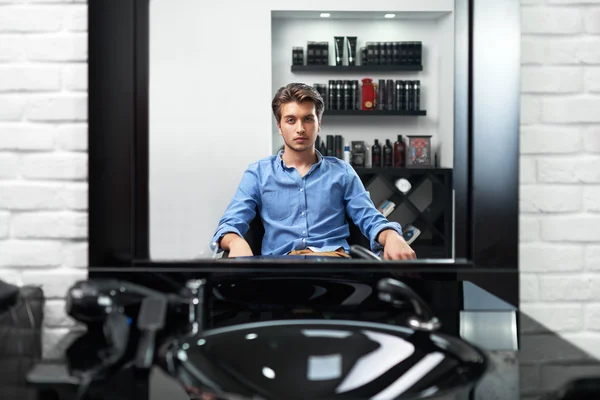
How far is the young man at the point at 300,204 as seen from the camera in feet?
4.05

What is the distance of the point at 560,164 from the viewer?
1.16 m

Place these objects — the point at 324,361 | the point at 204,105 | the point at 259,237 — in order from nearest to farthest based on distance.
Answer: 1. the point at 324,361
2. the point at 259,237
3. the point at 204,105

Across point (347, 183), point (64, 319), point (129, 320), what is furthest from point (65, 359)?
point (347, 183)

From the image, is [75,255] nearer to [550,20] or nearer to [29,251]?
[29,251]

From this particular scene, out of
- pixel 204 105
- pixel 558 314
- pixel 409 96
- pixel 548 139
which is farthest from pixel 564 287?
pixel 204 105

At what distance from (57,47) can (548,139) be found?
3.19ft

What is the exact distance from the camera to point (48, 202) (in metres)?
1.15

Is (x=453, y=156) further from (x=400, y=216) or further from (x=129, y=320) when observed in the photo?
(x=129, y=320)

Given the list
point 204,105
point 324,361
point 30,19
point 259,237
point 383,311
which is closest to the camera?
point 324,361

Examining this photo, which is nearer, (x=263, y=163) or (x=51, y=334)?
(x=51, y=334)

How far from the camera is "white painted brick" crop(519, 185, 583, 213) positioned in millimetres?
1165

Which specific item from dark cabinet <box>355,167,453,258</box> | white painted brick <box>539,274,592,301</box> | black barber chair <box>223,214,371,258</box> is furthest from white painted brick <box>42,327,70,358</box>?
white painted brick <box>539,274,592,301</box>

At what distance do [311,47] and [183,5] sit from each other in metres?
0.32

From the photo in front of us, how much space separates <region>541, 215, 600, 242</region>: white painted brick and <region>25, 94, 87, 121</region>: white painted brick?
36.8 inches
